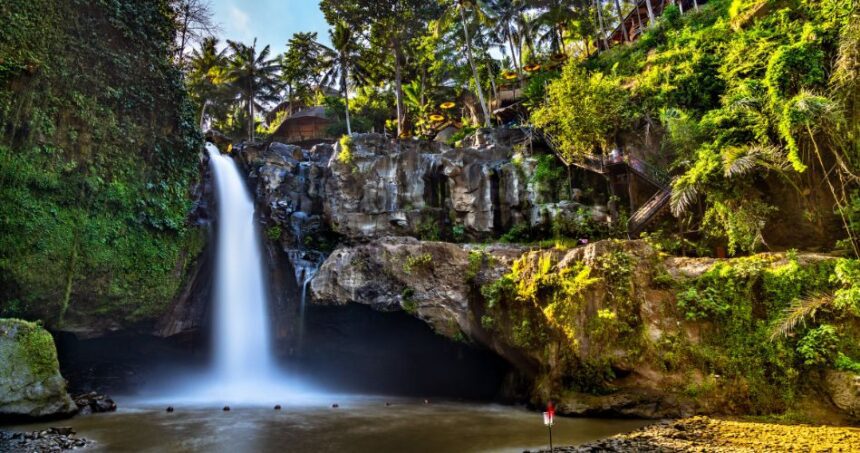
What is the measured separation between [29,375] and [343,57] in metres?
28.3

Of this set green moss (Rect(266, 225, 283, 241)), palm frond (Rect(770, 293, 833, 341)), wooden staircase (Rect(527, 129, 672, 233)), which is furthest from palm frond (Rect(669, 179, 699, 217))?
green moss (Rect(266, 225, 283, 241))

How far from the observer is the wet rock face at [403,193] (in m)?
22.1

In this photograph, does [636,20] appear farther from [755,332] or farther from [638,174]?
[755,332]

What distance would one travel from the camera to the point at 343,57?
34938 mm

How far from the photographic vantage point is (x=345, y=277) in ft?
59.3

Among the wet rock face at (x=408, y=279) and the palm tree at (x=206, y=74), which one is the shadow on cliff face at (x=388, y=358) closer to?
the wet rock face at (x=408, y=279)

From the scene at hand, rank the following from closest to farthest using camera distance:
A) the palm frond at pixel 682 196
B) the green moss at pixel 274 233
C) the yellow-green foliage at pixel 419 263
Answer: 1. the palm frond at pixel 682 196
2. the yellow-green foliage at pixel 419 263
3. the green moss at pixel 274 233

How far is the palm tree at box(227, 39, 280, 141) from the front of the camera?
41438mm

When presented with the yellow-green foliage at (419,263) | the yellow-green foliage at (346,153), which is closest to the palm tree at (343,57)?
the yellow-green foliage at (346,153)

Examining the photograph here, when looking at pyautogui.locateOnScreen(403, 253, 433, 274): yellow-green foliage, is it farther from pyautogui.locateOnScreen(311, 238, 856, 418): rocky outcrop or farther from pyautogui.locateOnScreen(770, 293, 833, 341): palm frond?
pyautogui.locateOnScreen(770, 293, 833, 341): palm frond

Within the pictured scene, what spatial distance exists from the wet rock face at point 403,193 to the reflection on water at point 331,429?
9.00 m

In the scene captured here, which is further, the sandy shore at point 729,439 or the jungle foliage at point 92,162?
the jungle foliage at point 92,162

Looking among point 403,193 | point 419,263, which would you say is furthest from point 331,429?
point 403,193

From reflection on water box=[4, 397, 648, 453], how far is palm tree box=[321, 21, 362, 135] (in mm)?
24666
